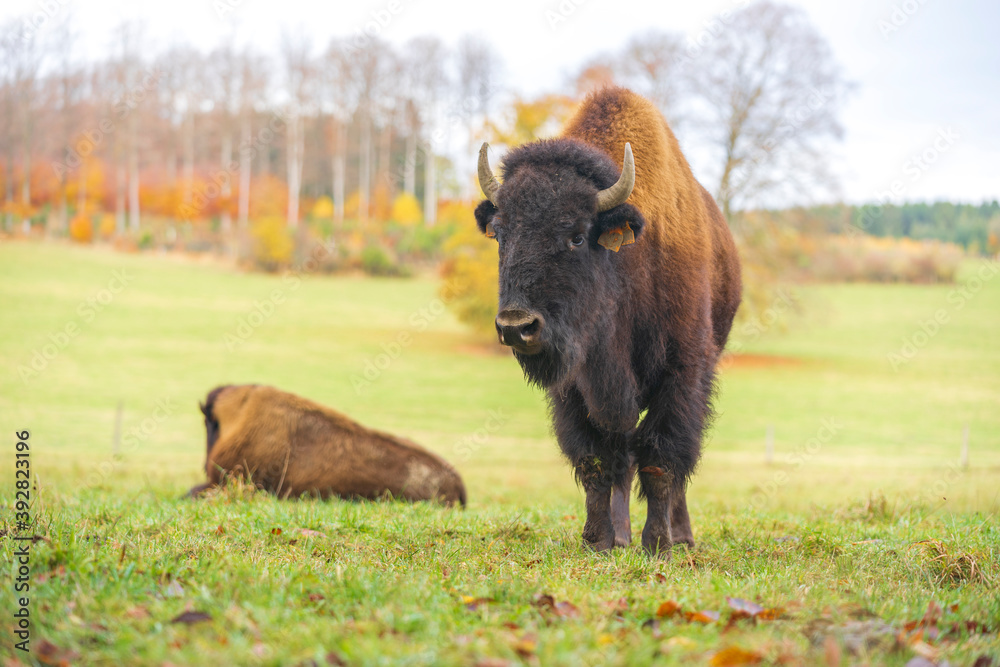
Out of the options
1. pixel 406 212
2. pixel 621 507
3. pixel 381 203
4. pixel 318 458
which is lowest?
pixel 318 458

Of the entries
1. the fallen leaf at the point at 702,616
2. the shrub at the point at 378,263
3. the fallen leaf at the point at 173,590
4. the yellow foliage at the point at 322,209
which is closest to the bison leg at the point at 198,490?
the fallen leaf at the point at 173,590

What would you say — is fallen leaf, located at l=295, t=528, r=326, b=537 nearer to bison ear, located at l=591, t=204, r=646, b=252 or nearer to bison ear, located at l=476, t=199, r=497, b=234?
bison ear, located at l=476, t=199, r=497, b=234

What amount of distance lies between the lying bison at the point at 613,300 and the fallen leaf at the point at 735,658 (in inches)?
106

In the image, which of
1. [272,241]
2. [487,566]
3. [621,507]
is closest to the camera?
[487,566]

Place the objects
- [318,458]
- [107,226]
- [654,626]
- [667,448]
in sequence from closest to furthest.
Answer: [654,626]
[667,448]
[318,458]
[107,226]

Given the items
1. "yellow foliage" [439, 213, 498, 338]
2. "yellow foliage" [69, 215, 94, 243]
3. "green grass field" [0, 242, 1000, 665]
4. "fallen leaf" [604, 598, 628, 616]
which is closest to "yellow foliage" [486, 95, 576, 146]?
"yellow foliage" [439, 213, 498, 338]

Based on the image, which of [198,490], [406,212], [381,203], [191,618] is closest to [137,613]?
[191,618]

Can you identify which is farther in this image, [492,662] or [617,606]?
[617,606]

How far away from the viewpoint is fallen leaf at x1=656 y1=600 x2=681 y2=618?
12.3ft

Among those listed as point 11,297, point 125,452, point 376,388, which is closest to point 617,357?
point 125,452

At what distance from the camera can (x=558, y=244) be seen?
18.8 feet

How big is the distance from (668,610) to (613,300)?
2.89 metres

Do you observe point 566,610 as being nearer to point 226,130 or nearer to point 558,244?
point 558,244

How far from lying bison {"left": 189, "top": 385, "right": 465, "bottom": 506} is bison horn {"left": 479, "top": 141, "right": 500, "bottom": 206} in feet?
15.7
